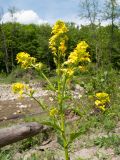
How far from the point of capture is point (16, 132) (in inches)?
274

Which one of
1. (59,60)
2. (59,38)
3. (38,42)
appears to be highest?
(59,38)

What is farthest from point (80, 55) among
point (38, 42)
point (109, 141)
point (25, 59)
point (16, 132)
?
point (38, 42)

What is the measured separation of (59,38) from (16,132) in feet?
11.0

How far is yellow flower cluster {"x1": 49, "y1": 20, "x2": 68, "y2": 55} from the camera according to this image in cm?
392

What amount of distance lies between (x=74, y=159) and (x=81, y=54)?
132 inches

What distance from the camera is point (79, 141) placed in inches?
310

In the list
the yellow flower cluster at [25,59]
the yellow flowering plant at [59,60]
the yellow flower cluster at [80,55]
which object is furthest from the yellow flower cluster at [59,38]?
the yellow flower cluster at [25,59]

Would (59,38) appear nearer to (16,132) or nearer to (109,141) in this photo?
(16,132)

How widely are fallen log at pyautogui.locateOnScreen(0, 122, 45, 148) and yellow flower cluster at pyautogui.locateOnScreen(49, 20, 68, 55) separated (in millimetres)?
3039

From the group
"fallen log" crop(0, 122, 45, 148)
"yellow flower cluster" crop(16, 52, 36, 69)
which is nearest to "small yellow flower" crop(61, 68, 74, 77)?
"yellow flower cluster" crop(16, 52, 36, 69)

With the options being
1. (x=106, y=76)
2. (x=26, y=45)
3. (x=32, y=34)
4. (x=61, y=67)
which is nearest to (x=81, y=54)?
(x=61, y=67)

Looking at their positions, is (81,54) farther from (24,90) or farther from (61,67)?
(24,90)

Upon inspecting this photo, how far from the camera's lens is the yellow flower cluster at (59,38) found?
12.8 ft

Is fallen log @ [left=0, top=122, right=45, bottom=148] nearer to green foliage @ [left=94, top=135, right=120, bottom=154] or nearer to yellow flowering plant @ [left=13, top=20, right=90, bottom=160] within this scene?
green foliage @ [left=94, top=135, right=120, bottom=154]
